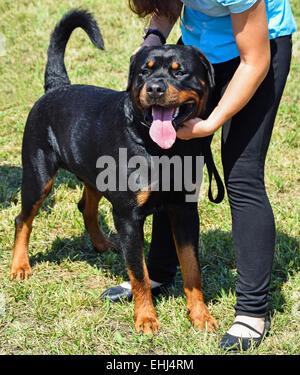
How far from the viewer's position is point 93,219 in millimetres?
3805

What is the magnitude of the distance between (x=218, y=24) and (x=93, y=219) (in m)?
1.81

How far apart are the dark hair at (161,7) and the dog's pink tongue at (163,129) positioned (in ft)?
1.83

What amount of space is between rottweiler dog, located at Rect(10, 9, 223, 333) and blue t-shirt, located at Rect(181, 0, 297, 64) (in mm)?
91

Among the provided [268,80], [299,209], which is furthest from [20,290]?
[299,209]

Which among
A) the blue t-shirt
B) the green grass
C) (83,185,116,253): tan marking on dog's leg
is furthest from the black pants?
(83,185,116,253): tan marking on dog's leg

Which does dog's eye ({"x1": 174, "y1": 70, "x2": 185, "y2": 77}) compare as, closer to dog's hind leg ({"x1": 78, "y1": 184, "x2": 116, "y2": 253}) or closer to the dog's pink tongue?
the dog's pink tongue

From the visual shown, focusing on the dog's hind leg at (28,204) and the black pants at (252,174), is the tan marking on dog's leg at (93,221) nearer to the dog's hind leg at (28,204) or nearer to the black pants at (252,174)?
the dog's hind leg at (28,204)

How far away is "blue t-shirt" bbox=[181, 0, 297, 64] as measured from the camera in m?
2.43

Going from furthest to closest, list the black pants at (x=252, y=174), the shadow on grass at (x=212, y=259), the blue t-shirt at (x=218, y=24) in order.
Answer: the shadow on grass at (x=212, y=259) < the black pants at (x=252, y=174) < the blue t-shirt at (x=218, y=24)

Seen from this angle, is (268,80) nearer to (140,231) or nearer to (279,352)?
(140,231)

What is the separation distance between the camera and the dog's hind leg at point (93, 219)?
375cm

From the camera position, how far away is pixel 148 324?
2912mm

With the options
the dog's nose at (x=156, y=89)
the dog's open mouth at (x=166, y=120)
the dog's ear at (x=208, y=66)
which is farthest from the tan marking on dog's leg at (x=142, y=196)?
the dog's ear at (x=208, y=66)

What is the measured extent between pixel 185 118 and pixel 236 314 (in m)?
1.16
